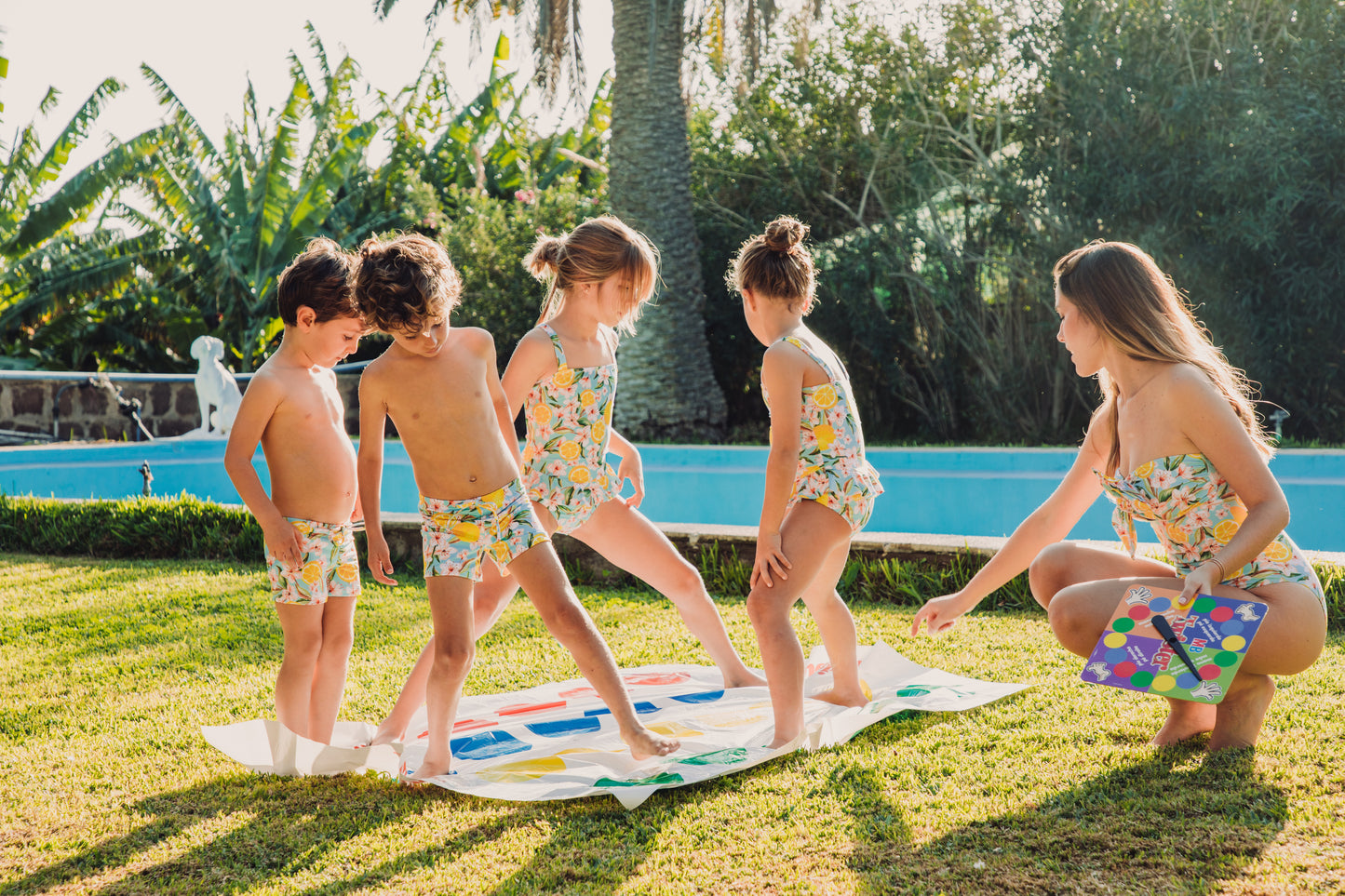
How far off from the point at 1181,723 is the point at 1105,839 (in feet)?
2.48

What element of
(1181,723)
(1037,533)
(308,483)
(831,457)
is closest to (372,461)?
(308,483)

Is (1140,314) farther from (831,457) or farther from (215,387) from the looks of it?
(215,387)

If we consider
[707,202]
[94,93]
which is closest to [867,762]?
[707,202]

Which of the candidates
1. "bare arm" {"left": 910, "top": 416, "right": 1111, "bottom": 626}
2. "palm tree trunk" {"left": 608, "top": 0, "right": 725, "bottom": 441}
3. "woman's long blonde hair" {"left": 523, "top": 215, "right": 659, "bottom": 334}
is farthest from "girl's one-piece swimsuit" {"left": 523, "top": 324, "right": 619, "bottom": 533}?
"palm tree trunk" {"left": 608, "top": 0, "right": 725, "bottom": 441}

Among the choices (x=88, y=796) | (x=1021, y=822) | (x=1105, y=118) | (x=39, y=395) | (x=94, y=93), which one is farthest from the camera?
(x=94, y=93)

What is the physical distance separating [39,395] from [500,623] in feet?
36.6

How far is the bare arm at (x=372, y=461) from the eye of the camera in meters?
2.84

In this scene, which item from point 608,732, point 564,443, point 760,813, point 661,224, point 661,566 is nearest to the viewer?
point 760,813

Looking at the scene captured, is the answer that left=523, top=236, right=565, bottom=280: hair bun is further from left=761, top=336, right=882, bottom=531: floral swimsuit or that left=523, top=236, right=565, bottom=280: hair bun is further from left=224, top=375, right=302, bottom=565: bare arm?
left=224, top=375, right=302, bottom=565: bare arm

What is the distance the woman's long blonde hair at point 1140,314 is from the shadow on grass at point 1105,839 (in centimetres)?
86

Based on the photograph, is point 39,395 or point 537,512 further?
point 39,395

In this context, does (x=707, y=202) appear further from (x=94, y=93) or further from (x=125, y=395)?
(x=94, y=93)

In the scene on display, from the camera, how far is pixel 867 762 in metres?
2.80

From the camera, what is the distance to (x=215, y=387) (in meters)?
11.9
